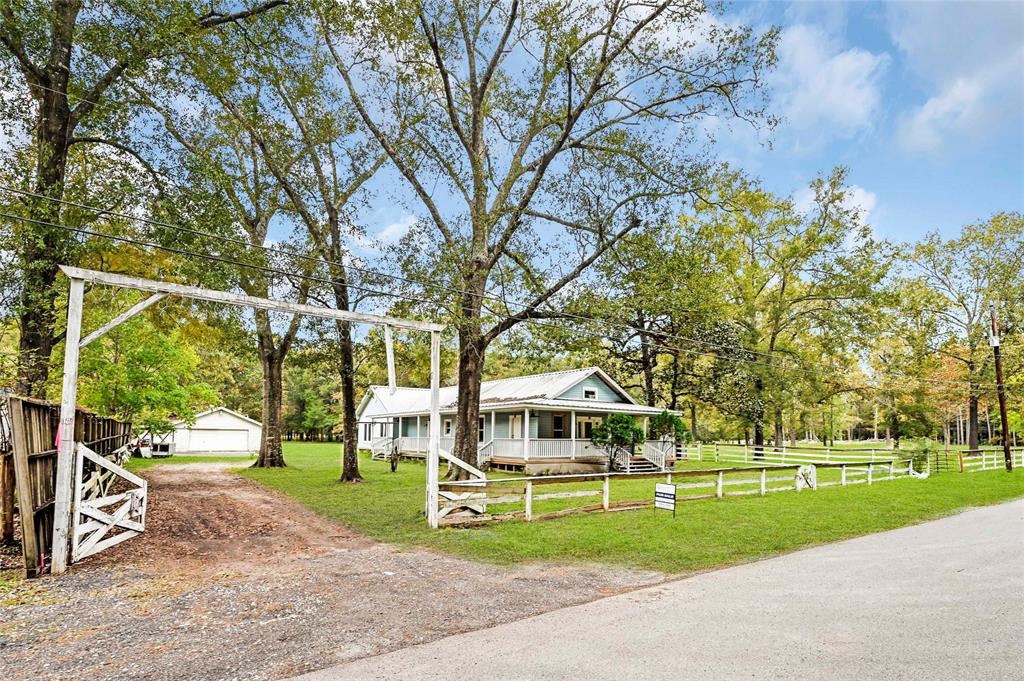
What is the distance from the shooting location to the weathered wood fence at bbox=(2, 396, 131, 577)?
6.64 m

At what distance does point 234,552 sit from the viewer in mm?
8180

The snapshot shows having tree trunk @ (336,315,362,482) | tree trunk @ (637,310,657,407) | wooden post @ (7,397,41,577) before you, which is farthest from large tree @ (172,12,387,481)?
tree trunk @ (637,310,657,407)

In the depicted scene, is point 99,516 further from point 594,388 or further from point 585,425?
point 585,425

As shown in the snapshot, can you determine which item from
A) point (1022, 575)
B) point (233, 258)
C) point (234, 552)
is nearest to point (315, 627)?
point (234, 552)

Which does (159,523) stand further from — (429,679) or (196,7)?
(196,7)

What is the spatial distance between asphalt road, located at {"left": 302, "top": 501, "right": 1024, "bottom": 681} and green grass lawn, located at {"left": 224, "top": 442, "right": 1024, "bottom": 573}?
1.35m

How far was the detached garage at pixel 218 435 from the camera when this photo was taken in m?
38.2

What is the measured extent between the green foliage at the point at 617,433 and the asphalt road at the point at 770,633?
15.0m

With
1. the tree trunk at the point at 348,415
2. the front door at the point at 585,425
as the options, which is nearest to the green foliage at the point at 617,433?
the front door at the point at 585,425

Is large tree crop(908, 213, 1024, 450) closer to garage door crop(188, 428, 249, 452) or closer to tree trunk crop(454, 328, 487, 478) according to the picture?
tree trunk crop(454, 328, 487, 478)

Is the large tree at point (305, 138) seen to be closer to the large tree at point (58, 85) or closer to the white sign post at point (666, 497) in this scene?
the large tree at point (58, 85)

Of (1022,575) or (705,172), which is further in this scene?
(705,172)

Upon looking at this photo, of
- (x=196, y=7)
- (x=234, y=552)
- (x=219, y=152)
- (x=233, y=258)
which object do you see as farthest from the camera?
(x=219, y=152)

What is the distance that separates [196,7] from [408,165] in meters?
6.72
